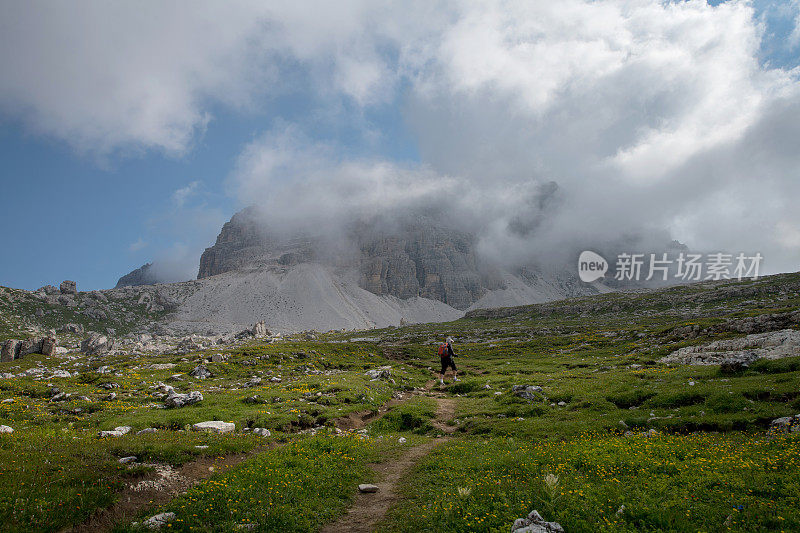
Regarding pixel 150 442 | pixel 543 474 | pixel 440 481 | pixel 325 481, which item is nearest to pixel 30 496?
pixel 150 442

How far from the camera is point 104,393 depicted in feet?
86.6

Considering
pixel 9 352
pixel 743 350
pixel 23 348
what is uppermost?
pixel 743 350

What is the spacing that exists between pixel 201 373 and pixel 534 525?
40.0 meters

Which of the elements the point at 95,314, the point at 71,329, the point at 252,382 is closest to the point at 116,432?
the point at 252,382

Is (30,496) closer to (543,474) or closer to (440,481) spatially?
(440,481)

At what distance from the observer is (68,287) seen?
196000 millimetres

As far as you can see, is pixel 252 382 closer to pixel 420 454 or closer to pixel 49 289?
pixel 420 454

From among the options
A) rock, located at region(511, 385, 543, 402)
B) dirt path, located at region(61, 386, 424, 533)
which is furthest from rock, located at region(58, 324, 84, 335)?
rock, located at region(511, 385, 543, 402)

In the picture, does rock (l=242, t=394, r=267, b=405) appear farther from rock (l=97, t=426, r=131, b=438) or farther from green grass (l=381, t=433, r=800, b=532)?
green grass (l=381, t=433, r=800, b=532)

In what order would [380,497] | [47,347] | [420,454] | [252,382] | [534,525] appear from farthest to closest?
[47,347] → [252,382] → [420,454] → [380,497] → [534,525]

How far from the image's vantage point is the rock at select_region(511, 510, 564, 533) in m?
7.59

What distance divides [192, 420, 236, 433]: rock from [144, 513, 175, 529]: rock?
332 inches

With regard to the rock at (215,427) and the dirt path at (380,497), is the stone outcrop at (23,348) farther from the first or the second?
the dirt path at (380,497)

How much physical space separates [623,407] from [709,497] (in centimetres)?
1380
